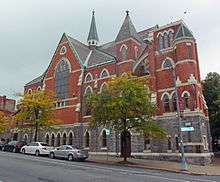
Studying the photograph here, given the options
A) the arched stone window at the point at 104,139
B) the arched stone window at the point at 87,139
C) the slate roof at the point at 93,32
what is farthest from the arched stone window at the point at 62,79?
the arched stone window at the point at 104,139

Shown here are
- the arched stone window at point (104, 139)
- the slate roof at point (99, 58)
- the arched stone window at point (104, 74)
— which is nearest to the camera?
the arched stone window at point (104, 139)

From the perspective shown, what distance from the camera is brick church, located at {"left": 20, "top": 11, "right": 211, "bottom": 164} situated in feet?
107

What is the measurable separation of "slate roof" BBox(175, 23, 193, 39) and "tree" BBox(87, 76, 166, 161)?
8.63 m

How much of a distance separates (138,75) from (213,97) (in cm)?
1253

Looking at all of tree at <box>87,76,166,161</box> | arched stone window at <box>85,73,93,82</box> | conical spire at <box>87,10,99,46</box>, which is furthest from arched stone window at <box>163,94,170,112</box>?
conical spire at <box>87,10,99,46</box>

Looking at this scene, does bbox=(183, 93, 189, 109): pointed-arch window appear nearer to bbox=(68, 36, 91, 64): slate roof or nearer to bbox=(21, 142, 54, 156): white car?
bbox=(21, 142, 54, 156): white car

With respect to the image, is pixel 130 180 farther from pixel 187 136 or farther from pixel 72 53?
pixel 72 53

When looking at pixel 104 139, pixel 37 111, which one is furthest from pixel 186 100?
pixel 37 111

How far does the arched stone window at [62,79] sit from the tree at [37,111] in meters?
5.22

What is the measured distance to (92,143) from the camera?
40.3m

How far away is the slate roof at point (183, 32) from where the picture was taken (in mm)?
34312

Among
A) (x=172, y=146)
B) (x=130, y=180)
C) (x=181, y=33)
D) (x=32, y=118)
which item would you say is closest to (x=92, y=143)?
(x=32, y=118)

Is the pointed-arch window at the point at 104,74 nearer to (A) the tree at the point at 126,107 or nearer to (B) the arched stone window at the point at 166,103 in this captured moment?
(B) the arched stone window at the point at 166,103

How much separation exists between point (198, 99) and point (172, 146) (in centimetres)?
582
